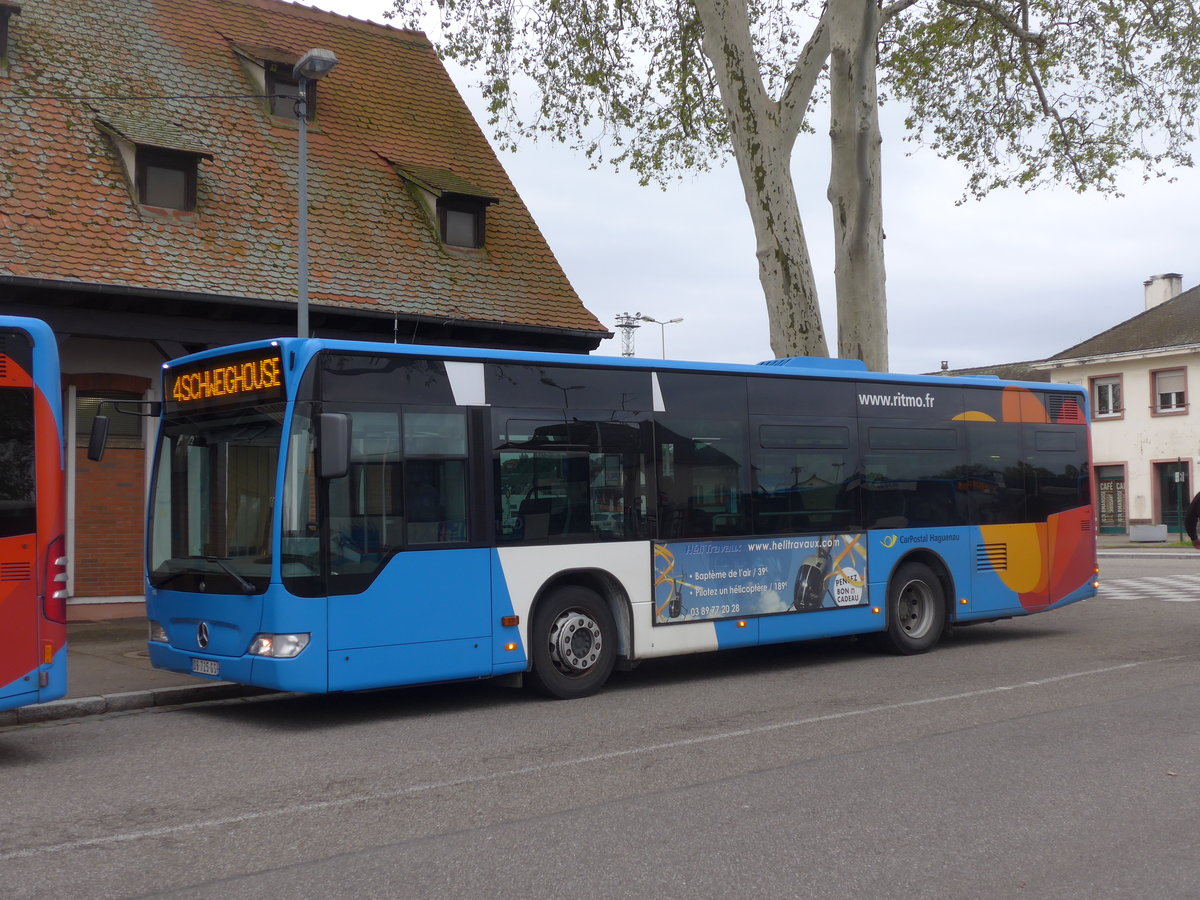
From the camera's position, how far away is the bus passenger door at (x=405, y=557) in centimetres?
909

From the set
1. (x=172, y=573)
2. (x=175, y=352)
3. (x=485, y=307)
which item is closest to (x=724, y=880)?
(x=172, y=573)

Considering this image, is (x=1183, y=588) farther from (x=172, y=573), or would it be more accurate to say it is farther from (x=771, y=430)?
(x=172, y=573)

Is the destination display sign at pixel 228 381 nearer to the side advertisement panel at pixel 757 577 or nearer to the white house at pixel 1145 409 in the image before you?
the side advertisement panel at pixel 757 577

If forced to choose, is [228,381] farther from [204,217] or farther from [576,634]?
[204,217]

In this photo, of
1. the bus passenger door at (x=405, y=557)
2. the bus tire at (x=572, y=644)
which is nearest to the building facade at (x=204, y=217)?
the bus passenger door at (x=405, y=557)

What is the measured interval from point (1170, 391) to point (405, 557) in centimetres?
4508

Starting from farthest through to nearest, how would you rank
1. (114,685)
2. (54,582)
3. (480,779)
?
(114,685) < (54,582) < (480,779)

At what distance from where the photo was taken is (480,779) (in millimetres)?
7277

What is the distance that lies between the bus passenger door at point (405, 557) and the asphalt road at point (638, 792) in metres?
0.52

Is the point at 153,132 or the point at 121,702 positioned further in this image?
the point at 153,132

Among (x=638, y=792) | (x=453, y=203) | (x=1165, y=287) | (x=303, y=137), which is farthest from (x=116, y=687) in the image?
(x=1165, y=287)

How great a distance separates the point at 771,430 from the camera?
12.1 metres

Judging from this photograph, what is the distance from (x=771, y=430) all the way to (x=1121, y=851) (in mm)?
6842

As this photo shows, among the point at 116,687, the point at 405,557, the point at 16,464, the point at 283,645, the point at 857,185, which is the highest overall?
the point at 857,185
